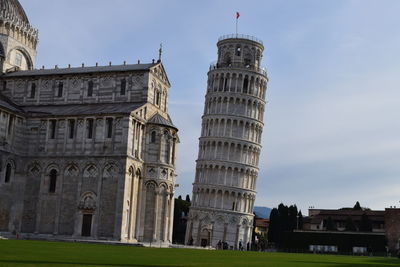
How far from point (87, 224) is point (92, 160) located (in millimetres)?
5401

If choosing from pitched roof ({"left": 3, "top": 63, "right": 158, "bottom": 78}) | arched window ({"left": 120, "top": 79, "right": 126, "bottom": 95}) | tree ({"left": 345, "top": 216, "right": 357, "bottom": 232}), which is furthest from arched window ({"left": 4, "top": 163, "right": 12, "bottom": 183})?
tree ({"left": 345, "top": 216, "right": 357, "bottom": 232})

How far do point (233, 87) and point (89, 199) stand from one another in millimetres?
37953

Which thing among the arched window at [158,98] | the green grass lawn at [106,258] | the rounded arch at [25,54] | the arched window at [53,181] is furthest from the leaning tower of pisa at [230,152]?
the green grass lawn at [106,258]

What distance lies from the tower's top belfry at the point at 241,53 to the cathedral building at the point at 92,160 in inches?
1208

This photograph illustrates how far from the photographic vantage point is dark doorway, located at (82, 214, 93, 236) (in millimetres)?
51750

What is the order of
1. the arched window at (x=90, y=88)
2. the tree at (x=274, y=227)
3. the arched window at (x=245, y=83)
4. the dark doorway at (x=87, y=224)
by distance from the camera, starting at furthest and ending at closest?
the tree at (x=274, y=227) → the arched window at (x=245, y=83) → the arched window at (x=90, y=88) → the dark doorway at (x=87, y=224)

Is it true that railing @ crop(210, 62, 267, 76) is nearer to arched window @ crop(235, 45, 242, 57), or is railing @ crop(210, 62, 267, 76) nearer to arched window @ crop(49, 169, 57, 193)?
arched window @ crop(235, 45, 242, 57)

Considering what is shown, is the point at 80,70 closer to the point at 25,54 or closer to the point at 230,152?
the point at 25,54

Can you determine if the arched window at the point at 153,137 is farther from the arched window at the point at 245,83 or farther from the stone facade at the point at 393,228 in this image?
the stone facade at the point at 393,228

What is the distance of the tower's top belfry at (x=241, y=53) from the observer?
288 feet

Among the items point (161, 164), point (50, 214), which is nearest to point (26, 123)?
point (50, 214)

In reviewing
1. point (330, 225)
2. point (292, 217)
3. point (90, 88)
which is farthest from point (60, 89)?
point (330, 225)

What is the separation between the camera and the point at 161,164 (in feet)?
180

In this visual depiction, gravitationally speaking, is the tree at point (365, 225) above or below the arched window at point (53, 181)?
below
